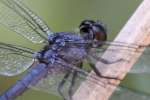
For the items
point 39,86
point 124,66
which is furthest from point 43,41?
point 124,66

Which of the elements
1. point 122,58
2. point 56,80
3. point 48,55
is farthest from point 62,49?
point 122,58

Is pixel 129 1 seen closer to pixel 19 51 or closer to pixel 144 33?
pixel 19 51

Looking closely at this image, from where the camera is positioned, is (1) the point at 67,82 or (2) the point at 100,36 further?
(2) the point at 100,36

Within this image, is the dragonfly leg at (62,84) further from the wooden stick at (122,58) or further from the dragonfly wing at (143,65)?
the dragonfly wing at (143,65)

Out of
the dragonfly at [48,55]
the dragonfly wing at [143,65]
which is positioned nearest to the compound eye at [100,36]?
the dragonfly at [48,55]

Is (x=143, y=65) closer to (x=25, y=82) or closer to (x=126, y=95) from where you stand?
(x=126, y=95)

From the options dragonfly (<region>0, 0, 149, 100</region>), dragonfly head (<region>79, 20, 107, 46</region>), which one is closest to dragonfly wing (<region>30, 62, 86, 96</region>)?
dragonfly (<region>0, 0, 149, 100</region>)
